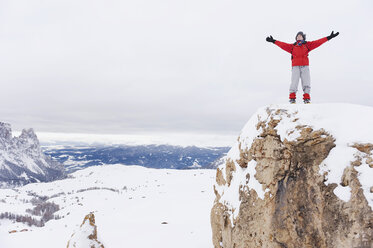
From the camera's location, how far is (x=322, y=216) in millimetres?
6477

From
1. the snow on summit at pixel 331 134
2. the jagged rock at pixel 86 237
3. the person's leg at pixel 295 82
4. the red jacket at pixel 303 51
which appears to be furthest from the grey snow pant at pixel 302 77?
the jagged rock at pixel 86 237

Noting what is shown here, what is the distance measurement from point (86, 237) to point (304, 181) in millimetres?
9115

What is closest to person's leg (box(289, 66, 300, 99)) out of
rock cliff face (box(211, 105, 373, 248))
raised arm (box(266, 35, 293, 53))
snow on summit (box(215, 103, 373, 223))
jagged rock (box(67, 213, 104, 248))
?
raised arm (box(266, 35, 293, 53))

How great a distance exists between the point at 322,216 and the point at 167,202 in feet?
74.1

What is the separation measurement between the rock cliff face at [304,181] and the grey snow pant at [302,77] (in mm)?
2203

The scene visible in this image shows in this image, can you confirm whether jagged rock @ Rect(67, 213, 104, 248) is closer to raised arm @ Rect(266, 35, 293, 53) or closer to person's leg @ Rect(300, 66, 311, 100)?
person's leg @ Rect(300, 66, 311, 100)

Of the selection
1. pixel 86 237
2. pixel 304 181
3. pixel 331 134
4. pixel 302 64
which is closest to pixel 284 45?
pixel 302 64

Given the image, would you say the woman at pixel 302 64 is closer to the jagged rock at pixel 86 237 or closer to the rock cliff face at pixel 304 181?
the rock cliff face at pixel 304 181

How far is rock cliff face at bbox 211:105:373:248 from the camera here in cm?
607

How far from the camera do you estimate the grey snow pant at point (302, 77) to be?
972 cm

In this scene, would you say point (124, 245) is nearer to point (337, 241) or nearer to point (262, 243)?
point (262, 243)

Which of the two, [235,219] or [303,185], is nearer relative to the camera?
[303,185]

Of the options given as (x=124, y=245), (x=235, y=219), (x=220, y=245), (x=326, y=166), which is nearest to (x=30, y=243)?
(x=124, y=245)

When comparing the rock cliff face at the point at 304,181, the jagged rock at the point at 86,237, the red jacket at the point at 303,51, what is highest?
the red jacket at the point at 303,51
